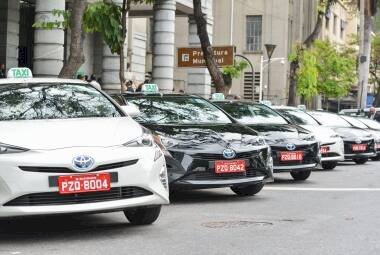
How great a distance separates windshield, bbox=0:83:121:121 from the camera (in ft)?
27.7

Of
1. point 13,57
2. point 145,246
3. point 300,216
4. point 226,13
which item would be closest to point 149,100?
point 300,216

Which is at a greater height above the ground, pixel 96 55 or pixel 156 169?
pixel 96 55

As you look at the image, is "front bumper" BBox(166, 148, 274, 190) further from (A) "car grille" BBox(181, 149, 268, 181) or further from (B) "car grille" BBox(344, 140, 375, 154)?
(B) "car grille" BBox(344, 140, 375, 154)

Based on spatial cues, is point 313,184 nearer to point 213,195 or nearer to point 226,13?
point 213,195

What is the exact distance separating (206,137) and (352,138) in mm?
10496

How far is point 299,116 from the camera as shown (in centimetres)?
1872

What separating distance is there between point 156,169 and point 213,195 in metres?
4.00

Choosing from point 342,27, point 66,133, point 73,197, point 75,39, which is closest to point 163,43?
point 75,39

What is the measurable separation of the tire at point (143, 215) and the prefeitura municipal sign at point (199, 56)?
57.4 ft

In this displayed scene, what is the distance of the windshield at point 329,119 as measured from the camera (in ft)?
67.5

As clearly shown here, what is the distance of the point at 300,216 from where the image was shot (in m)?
9.53

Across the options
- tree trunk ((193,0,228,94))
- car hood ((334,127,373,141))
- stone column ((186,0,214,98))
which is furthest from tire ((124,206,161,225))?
stone column ((186,0,214,98))

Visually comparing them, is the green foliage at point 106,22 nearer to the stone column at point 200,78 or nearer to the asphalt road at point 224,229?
the asphalt road at point 224,229

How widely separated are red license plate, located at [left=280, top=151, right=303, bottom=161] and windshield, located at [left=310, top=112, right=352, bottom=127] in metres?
6.57
